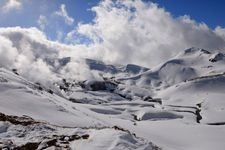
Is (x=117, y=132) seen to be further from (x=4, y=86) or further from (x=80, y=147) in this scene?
(x=4, y=86)

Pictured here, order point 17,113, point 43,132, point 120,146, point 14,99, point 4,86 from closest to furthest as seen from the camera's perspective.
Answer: point 120,146 < point 43,132 < point 17,113 < point 14,99 < point 4,86

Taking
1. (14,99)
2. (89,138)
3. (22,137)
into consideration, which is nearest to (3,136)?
(22,137)

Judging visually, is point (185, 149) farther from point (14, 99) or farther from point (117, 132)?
point (14, 99)

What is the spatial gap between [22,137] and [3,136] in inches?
86.3

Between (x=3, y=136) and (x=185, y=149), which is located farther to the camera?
(x=185, y=149)

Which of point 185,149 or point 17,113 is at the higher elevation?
point 17,113

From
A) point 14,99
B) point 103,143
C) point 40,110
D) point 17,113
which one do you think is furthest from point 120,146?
point 14,99

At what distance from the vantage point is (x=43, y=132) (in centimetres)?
5256

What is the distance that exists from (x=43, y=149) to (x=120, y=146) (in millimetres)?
8219

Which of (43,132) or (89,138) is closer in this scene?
(89,138)

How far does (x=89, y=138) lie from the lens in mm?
47375

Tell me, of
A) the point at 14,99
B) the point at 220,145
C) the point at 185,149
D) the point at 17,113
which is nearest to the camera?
the point at 185,149

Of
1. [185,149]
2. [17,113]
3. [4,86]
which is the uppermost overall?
[4,86]

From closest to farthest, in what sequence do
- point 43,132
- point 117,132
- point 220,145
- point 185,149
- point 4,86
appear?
point 117,132, point 43,132, point 185,149, point 220,145, point 4,86
